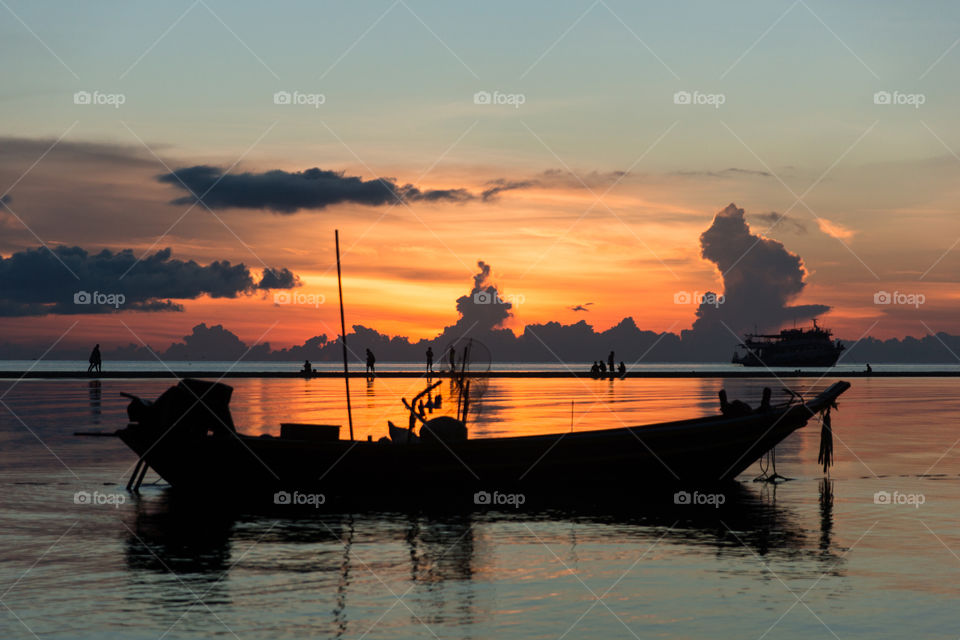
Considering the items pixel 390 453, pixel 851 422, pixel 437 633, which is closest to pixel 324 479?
pixel 390 453

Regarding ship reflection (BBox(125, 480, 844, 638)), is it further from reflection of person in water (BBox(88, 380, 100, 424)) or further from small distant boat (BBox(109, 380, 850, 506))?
reflection of person in water (BBox(88, 380, 100, 424))

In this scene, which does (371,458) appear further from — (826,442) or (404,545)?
(826,442)

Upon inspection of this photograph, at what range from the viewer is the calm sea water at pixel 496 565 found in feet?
37.4

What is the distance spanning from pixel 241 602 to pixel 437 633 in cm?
276

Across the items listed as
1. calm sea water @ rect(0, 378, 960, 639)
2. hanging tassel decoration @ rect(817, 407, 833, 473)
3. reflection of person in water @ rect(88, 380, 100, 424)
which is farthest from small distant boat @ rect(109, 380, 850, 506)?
reflection of person in water @ rect(88, 380, 100, 424)

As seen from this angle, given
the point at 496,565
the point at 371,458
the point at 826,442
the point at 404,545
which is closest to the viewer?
the point at 496,565

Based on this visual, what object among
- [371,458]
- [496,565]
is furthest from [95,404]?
[496,565]

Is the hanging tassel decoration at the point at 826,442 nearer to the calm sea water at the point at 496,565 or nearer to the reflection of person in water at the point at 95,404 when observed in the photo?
the calm sea water at the point at 496,565

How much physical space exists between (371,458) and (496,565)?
23.2 ft

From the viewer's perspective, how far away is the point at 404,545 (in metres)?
16.1

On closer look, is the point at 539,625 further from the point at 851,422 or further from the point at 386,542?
the point at 851,422

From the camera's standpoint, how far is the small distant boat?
2112 centimetres

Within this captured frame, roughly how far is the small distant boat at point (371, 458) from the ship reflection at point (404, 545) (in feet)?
3.73

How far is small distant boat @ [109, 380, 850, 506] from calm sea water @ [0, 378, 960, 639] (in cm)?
91
